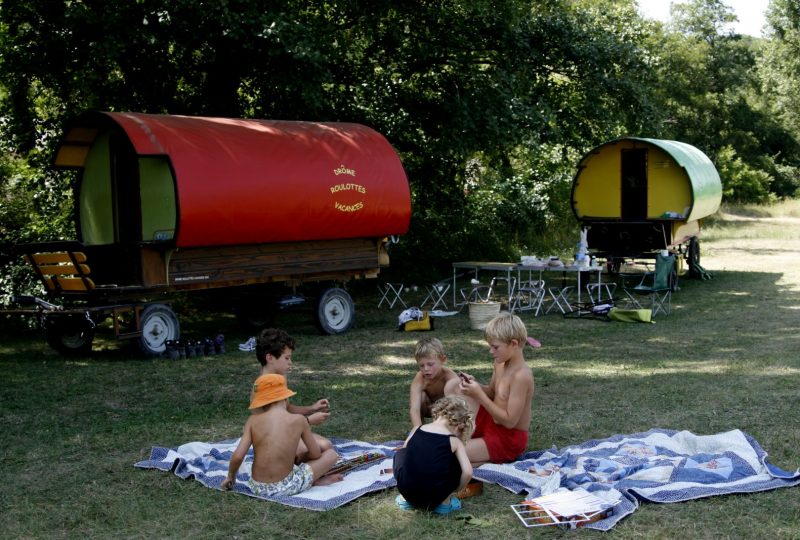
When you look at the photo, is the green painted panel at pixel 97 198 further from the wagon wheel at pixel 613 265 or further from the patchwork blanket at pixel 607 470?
the wagon wheel at pixel 613 265

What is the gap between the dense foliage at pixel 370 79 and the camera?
14461mm

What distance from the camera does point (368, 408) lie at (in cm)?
924

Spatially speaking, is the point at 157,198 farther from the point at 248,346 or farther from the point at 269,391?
the point at 269,391

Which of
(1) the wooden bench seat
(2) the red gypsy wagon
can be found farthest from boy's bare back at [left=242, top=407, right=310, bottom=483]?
(1) the wooden bench seat

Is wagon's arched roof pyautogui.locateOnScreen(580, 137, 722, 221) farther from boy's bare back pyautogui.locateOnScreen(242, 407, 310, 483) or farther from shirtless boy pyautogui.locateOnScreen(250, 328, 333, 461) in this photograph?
boy's bare back pyautogui.locateOnScreen(242, 407, 310, 483)

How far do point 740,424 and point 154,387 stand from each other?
607cm

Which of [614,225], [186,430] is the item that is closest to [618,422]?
[186,430]

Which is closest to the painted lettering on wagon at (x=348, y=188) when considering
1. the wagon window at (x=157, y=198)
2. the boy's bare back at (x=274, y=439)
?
the wagon window at (x=157, y=198)

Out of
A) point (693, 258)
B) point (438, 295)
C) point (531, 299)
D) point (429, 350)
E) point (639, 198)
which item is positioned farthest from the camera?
point (693, 258)

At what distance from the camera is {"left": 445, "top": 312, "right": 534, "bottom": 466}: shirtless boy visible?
6867 mm

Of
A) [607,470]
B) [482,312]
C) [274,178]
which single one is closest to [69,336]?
[274,178]

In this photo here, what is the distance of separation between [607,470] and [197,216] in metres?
7.08

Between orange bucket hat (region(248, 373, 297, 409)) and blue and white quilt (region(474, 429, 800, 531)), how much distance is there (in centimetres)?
149

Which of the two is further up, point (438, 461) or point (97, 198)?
point (97, 198)
